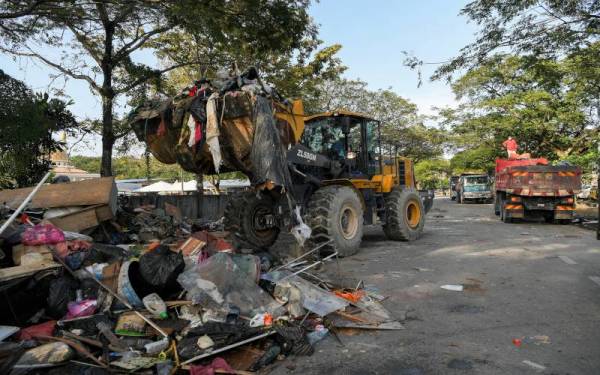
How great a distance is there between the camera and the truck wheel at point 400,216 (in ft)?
32.6

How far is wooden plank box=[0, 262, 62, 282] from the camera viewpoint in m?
4.20

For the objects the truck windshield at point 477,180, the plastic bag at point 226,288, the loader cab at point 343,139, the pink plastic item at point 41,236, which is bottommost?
the plastic bag at point 226,288

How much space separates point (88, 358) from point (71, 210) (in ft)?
16.2

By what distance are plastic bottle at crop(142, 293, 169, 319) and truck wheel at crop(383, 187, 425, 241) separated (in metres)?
6.70

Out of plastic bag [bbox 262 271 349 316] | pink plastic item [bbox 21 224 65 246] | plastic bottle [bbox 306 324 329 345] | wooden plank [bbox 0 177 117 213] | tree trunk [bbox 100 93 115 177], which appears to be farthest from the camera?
tree trunk [bbox 100 93 115 177]

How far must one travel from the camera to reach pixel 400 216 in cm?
991

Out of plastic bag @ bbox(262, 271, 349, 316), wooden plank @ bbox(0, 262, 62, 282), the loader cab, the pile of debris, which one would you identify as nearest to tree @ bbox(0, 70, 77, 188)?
the pile of debris

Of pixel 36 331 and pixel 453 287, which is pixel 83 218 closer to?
pixel 36 331

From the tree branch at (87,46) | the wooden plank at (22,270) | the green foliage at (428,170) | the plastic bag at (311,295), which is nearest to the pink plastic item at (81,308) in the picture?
the wooden plank at (22,270)

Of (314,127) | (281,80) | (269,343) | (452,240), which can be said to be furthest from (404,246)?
(281,80)

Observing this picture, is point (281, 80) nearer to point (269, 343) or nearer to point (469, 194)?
point (269, 343)

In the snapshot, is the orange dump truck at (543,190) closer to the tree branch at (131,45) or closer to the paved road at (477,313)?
the paved road at (477,313)

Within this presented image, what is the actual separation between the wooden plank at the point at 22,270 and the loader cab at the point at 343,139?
5.82m

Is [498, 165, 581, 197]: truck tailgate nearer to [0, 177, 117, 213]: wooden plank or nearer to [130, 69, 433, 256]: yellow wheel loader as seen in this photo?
[130, 69, 433, 256]: yellow wheel loader
